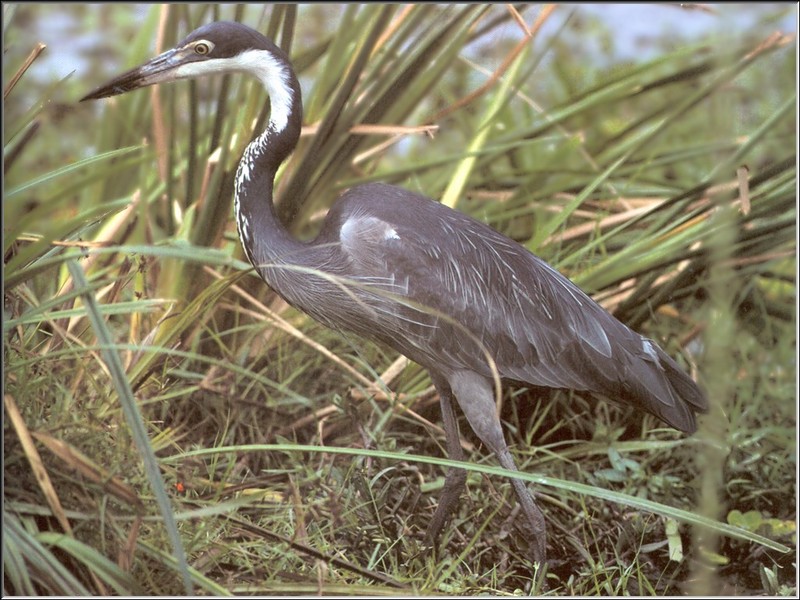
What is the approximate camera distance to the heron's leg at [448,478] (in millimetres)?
2344

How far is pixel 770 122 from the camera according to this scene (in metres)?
2.57

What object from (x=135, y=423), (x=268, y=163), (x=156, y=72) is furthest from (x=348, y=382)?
(x=135, y=423)

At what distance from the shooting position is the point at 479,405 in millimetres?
2312

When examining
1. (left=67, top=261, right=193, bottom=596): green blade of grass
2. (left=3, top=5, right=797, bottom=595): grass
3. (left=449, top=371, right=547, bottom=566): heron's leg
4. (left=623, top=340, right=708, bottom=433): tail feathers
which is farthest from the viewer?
(left=623, top=340, right=708, bottom=433): tail feathers

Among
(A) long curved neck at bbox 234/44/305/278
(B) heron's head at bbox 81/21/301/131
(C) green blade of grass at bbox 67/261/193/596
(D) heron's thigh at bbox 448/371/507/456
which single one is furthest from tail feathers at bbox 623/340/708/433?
(C) green blade of grass at bbox 67/261/193/596

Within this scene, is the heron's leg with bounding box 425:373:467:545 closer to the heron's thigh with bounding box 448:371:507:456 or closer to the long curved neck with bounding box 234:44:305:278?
the heron's thigh with bounding box 448:371:507:456

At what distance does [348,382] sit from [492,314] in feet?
1.99

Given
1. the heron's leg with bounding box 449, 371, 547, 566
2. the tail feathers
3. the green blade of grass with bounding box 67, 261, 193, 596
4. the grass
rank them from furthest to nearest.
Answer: the tail feathers → the heron's leg with bounding box 449, 371, 547, 566 → the grass → the green blade of grass with bounding box 67, 261, 193, 596

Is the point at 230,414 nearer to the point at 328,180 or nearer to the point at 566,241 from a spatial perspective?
the point at 328,180

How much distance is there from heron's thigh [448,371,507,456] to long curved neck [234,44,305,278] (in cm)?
47

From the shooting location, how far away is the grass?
178 centimetres

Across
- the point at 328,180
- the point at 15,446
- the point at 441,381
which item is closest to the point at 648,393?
the point at 441,381

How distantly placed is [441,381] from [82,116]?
2731 millimetres

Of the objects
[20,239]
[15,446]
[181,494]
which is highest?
[20,239]
